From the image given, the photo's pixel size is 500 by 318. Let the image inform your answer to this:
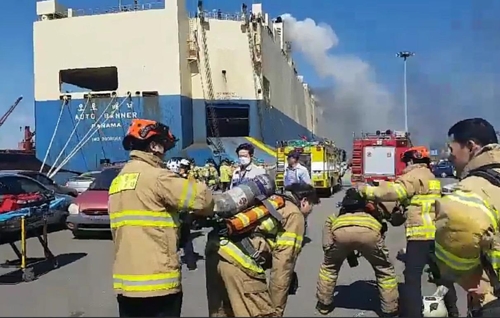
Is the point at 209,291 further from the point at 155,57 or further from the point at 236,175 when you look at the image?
the point at 155,57

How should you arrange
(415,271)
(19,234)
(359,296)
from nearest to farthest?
(415,271), (359,296), (19,234)

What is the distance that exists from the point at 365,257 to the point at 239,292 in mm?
2253

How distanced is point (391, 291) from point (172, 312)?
114 inches

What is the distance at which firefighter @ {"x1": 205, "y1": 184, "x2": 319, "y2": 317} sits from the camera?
3.85 metres

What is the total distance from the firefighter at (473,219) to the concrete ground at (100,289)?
221cm

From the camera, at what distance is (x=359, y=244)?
5.51 metres

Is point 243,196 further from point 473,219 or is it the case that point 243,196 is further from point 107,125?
point 107,125

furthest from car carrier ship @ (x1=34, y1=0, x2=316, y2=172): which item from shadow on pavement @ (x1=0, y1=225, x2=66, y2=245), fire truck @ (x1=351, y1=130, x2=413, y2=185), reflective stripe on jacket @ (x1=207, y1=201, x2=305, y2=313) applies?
reflective stripe on jacket @ (x1=207, y1=201, x2=305, y2=313)

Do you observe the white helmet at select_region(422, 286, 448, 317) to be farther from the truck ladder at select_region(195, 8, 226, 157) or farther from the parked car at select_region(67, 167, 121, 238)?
the truck ladder at select_region(195, 8, 226, 157)

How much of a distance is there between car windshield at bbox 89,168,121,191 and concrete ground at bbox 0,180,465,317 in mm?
2338

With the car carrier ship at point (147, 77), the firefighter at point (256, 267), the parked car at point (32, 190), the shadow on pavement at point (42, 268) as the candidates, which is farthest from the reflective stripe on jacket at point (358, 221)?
the car carrier ship at point (147, 77)

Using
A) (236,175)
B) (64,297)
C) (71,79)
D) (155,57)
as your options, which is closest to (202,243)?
(236,175)

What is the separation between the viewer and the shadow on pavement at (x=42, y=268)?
28.3 ft

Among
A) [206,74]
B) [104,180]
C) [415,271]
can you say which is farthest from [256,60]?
[415,271]
